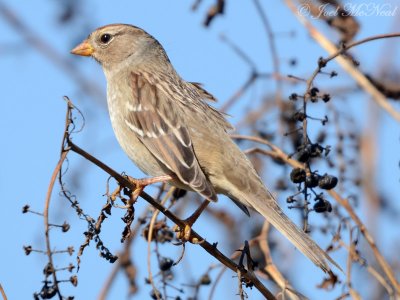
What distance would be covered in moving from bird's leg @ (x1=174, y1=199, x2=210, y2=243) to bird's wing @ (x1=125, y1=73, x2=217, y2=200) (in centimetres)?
20

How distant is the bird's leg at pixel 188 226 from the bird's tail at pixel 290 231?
0.31 metres

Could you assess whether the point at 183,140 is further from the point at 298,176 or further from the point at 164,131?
the point at 298,176

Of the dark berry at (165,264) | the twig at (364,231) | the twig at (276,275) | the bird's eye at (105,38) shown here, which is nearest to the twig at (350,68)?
the twig at (364,231)

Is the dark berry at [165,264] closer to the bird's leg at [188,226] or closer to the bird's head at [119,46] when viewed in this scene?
the bird's leg at [188,226]

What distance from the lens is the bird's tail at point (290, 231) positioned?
10.7 feet

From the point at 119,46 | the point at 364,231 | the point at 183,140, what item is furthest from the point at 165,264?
the point at 119,46

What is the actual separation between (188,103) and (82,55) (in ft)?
3.49

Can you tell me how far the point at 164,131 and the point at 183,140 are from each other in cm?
13

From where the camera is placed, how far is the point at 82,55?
4984 mm

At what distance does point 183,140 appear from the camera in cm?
402

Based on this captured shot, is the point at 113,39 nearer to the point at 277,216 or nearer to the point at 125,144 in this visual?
the point at 125,144

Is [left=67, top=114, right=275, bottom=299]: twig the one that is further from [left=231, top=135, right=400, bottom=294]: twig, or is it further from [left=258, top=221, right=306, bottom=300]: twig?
[left=231, top=135, right=400, bottom=294]: twig

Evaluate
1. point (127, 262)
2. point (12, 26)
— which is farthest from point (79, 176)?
point (12, 26)

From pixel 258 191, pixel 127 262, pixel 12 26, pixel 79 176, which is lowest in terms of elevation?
pixel 127 262
